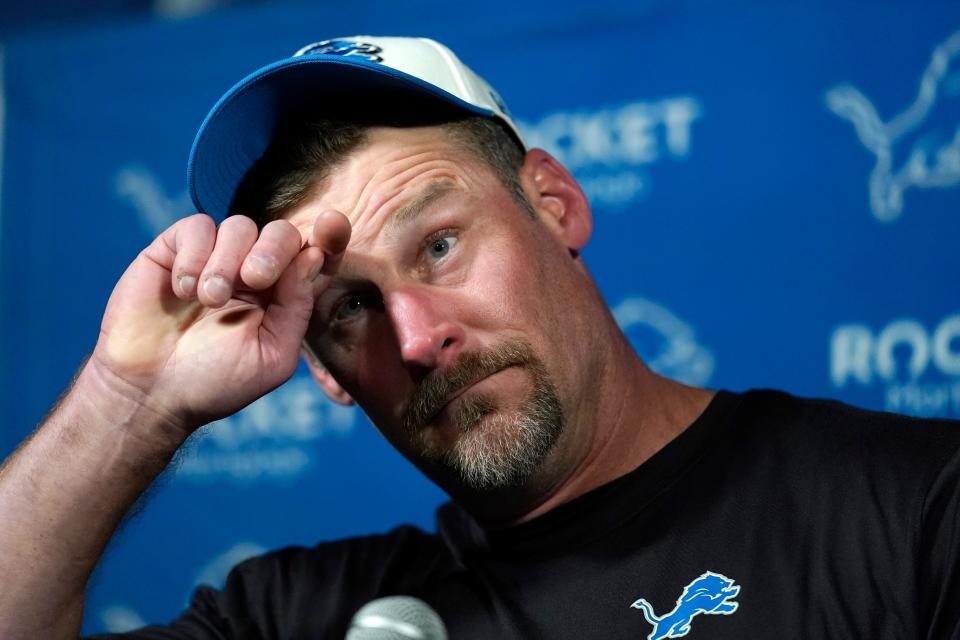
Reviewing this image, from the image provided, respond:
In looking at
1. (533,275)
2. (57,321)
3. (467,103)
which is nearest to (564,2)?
(467,103)

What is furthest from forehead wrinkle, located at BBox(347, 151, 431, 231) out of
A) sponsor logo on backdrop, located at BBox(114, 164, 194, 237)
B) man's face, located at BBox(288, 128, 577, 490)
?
sponsor logo on backdrop, located at BBox(114, 164, 194, 237)

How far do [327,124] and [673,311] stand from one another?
0.82m

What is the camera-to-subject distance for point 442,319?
115 centimetres

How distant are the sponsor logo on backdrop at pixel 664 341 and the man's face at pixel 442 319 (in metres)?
0.66

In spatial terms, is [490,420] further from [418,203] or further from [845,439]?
[845,439]

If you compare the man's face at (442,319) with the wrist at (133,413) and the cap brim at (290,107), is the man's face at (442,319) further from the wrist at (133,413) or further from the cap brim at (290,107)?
the wrist at (133,413)

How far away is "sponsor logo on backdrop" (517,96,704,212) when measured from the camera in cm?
191

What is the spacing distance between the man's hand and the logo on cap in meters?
0.31

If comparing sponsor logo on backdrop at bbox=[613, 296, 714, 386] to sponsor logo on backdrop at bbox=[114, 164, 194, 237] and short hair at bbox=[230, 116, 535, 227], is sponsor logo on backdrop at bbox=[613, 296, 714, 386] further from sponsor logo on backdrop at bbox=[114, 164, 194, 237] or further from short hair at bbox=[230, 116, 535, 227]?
sponsor logo on backdrop at bbox=[114, 164, 194, 237]

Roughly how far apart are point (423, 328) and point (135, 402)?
29 cm

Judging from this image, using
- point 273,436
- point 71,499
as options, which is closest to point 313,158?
point 71,499

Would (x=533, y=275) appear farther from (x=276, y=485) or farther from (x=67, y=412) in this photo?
(x=276, y=485)

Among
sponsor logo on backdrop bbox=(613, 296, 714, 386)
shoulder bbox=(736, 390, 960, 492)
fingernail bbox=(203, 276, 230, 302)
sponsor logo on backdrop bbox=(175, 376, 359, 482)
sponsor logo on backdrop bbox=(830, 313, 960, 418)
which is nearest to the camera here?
fingernail bbox=(203, 276, 230, 302)

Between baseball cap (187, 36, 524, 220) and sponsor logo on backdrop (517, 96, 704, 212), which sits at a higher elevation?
sponsor logo on backdrop (517, 96, 704, 212)
